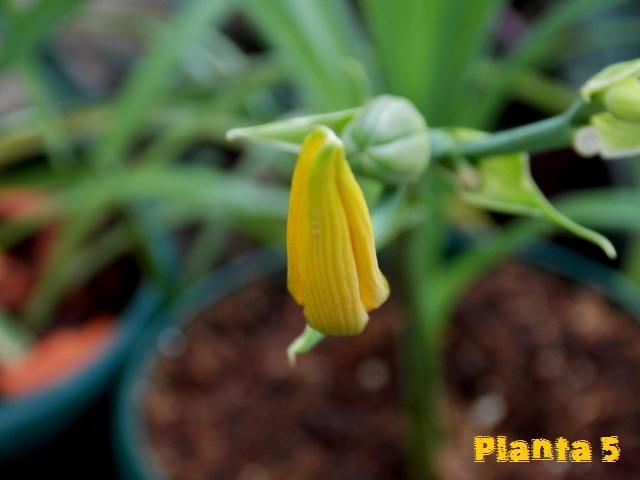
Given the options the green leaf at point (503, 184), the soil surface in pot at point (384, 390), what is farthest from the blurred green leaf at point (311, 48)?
Answer: the soil surface in pot at point (384, 390)

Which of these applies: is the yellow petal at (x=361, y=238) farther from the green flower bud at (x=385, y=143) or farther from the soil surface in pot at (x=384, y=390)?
the soil surface in pot at (x=384, y=390)

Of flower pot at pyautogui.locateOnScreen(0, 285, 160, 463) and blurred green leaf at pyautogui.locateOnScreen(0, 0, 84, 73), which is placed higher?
blurred green leaf at pyautogui.locateOnScreen(0, 0, 84, 73)

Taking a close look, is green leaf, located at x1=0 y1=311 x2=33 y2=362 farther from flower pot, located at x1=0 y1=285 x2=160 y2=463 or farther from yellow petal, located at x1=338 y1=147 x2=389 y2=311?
yellow petal, located at x1=338 y1=147 x2=389 y2=311

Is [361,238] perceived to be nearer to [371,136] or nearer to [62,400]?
[371,136]

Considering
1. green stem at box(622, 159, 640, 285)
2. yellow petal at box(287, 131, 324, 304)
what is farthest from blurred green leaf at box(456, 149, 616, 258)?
green stem at box(622, 159, 640, 285)

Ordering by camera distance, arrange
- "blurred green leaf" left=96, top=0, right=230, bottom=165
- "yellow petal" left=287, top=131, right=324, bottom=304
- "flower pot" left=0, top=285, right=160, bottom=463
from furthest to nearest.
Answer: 1. "flower pot" left=0, top=285, right=160, bottom=463
2. "blurred green leaf" left=96, top=0, right=230, bottom=165
3. "yellow petal" left=287, top=131, right=324, bottom=304

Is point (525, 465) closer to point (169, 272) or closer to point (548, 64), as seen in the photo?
point (169, 272)
